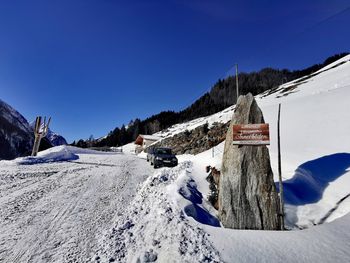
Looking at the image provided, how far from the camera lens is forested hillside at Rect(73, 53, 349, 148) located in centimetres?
13612

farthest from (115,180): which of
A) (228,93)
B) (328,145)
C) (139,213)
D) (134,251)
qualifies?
(228,93)

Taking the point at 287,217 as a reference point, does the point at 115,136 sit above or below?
above

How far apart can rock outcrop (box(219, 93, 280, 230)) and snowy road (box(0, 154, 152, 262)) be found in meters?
3.42

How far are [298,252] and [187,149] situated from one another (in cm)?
2699

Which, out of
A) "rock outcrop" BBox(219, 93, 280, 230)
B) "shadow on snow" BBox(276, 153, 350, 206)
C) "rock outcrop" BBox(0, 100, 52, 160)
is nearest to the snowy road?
"rock outcrop" BBox(219, 93, 280, 230)

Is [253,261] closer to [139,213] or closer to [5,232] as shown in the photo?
[139,213]

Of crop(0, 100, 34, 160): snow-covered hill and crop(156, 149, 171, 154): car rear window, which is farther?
crop(0, 100, 34, 160): snow-covered hill

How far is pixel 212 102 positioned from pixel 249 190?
142 m

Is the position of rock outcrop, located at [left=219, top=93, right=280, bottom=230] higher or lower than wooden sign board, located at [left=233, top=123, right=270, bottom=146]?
lower

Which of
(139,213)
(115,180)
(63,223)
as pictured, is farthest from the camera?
(115,180)

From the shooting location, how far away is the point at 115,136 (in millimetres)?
138250

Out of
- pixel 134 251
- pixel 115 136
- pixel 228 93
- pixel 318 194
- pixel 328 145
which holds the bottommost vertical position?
pixel 134 251

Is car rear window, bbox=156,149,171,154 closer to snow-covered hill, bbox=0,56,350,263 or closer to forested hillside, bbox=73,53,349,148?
snow-covered hill, bbox=0,56,350,263

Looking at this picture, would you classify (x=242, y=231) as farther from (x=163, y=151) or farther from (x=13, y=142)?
(x=13, y=142)
